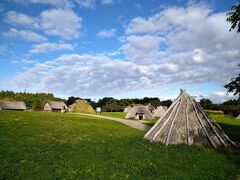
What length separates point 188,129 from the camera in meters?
15.9

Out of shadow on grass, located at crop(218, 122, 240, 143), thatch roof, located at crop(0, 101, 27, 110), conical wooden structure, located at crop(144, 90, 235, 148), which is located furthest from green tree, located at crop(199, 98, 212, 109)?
conical wooden structure, located at crop(144, 90, 235, 148)

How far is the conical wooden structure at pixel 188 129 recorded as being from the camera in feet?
50.7

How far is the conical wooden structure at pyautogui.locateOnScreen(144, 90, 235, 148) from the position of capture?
15.4m

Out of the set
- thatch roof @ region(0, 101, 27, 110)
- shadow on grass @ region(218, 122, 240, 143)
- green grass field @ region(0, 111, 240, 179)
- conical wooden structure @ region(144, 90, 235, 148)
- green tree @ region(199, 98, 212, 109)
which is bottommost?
green grass field @ region(0, 111, 240, 179)

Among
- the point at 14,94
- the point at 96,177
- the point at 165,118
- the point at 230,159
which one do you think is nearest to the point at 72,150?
the point at 96,177

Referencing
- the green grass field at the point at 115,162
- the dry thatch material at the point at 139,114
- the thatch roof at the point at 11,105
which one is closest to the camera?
the green grass field at the point at 115,162

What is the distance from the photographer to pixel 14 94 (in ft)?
396

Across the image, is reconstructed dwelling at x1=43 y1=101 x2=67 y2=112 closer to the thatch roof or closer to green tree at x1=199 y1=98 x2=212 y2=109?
the thatch roof

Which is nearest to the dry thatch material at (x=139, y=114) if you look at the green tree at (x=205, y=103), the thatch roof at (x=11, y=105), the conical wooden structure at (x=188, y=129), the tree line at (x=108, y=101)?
the tree line at (x=108, y=101)

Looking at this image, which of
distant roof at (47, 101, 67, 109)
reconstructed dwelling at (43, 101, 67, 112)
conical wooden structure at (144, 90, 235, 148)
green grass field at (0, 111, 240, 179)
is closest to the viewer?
green grass field at (0, 111, 240, 179)

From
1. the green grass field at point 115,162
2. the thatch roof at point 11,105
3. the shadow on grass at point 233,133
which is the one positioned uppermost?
the thatch roof at point 11,105

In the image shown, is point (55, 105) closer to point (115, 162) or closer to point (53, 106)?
point (53, 106)

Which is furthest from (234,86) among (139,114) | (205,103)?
(205,103)

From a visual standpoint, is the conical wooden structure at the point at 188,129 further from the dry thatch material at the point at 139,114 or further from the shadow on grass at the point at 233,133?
the dry thatch material at the point at 139,114
